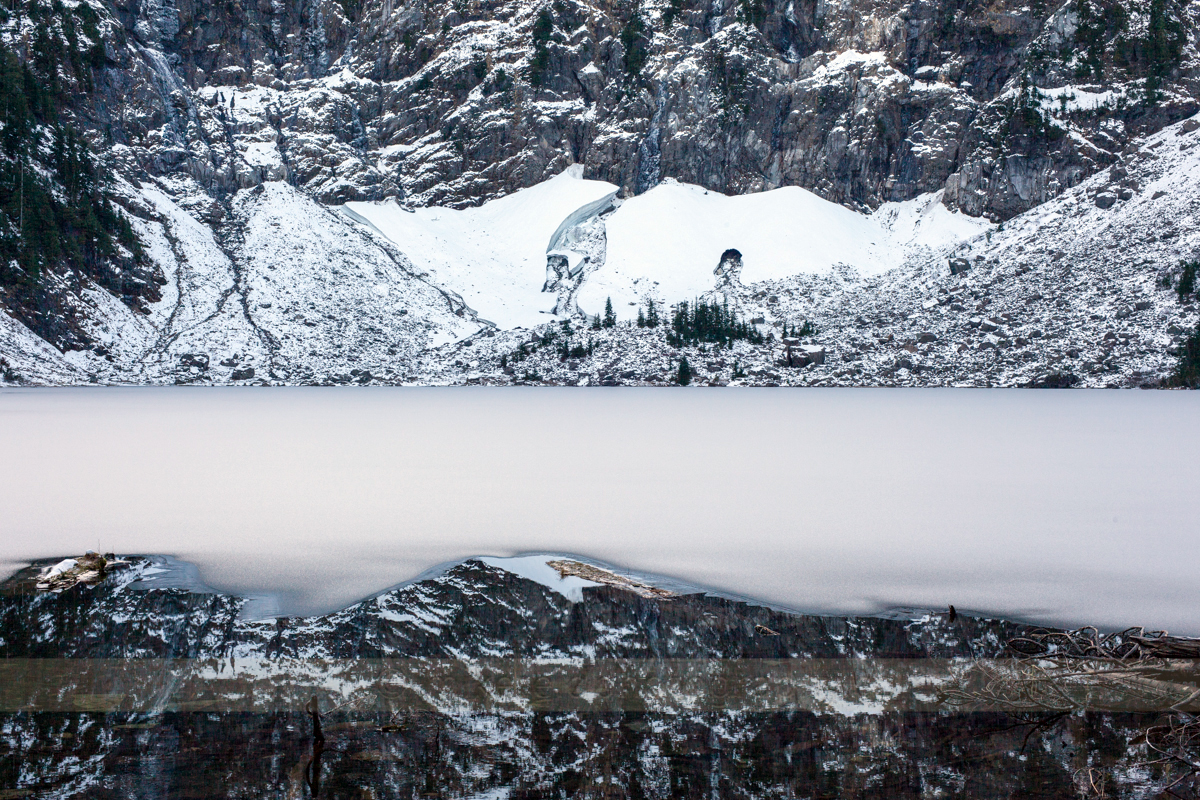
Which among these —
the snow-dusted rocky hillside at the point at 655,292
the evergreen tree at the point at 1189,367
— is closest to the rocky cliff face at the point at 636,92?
the snow-dusted rocky hillside at the point at 655,292

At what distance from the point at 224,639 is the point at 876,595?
6674 mm

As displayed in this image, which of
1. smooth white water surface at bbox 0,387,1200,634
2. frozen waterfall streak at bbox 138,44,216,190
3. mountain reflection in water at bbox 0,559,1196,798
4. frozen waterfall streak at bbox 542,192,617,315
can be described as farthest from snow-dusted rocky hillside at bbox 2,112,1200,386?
mountain reflection in water at bbox 0,559,1196,798

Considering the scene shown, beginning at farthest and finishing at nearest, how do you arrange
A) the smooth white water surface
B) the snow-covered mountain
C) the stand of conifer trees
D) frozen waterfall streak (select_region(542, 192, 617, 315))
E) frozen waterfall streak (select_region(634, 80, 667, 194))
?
1. frozen waterfall streak (select_region(634, 80, 667, 194))
2. frozen waterfall streak (select_region(542, 192, 617, 315))
3. the stand of conifer trees
4. the snow-covered mountain
5. the smooth white water surface

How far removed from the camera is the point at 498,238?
10550 cm

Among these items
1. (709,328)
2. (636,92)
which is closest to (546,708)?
(709,328)

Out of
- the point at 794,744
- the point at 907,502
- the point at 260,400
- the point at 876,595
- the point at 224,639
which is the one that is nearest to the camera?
the point at 794,744

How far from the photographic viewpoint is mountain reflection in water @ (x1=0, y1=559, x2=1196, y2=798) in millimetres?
4660

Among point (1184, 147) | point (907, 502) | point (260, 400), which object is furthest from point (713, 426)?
point (1184, 147)

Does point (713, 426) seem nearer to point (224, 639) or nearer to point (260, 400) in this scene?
point (224, 639)

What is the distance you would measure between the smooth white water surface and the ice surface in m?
61.1

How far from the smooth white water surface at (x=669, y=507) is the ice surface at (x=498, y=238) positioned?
200 ft

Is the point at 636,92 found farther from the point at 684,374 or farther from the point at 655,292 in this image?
the point at 684,374

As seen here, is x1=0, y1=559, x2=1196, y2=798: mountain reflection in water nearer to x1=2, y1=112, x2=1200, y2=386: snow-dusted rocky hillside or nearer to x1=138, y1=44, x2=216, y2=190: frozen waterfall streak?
x1=2, y1=112, x2=1200, y2=386: snow-dusted rocky hillside

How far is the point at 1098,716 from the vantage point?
5.34 meters
